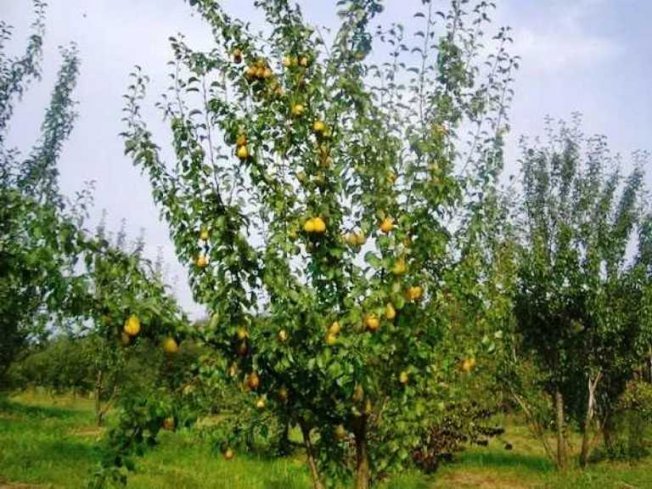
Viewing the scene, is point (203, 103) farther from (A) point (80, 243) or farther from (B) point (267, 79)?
(A) point (80, 243)

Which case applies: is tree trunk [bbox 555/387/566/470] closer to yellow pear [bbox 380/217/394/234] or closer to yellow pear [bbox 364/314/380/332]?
yellow pear [bbox 380/217/394/234]

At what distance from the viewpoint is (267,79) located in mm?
5098

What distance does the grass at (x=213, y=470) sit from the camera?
11.8m

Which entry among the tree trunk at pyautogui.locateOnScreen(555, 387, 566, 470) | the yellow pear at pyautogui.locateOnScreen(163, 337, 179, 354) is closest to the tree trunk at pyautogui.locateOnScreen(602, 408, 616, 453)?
the tree trunk at pyautogui.locateOnScreen(555, 387, 566, 470)

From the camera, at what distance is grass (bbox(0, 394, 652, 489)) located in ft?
38.6

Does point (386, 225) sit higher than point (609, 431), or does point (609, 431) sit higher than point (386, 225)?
point (386, 225)

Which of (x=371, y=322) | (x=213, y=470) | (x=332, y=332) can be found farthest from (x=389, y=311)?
(x=213, y=470)

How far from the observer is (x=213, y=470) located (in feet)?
44.1

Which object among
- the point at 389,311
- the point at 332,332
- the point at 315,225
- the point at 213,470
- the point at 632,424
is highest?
the point at 315,225

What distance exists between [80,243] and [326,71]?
2400mm

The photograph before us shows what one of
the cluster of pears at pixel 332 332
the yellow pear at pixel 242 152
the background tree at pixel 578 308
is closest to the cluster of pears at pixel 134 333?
the cluster of pears at pixel 332 332

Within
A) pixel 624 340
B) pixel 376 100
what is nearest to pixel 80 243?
pixel 376 100

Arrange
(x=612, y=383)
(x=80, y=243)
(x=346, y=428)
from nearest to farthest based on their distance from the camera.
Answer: (x=80, y=243) < (x=346, y=428) < (x=612, y=383)

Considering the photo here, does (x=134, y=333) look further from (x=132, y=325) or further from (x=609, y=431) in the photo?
(x=609, y=431)
